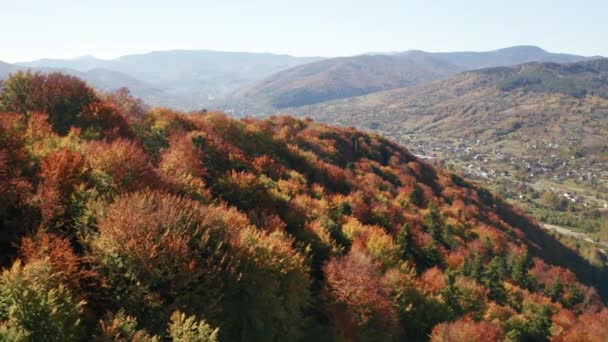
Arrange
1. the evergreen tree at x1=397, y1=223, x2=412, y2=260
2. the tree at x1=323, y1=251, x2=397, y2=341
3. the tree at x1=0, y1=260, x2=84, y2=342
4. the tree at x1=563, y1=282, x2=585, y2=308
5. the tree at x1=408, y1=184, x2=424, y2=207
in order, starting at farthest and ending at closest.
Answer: the tree at x1=408, y1=184, x2=424, y2=207 → the tree at x1=563, y1=282, x2=585, y2=308 → the evergreen tree at x1=397, y1=223, x2=412, y2=260 → the tree at x1=323, y1=251, x2=397, y2=341 → the tree at x1=0, y1=260, x2=84, y2=342

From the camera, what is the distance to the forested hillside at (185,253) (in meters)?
14.3

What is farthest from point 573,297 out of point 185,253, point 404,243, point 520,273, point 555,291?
point 185,253

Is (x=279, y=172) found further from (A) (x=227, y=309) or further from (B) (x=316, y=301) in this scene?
(A) (x=227, y=309)

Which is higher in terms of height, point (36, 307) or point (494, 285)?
point (36, 307)

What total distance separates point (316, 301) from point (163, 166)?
14549 millimetres

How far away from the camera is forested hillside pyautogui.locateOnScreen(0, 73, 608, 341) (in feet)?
46.8

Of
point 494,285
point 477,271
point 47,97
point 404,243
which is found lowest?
point 494,285

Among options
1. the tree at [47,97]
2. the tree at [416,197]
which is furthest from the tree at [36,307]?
the tree at [416,197]

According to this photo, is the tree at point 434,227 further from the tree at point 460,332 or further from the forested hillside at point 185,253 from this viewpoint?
the tree at point 460,332

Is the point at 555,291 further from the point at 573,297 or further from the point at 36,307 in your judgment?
the point at 36,307

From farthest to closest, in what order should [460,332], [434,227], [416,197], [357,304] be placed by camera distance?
[416,197]
[434,227]
[460,332]
[357,304]

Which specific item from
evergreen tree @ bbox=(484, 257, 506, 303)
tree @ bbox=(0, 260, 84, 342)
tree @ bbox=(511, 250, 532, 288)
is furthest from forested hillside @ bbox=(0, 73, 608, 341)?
tree @ bbox=(511, 250, 532, 288)

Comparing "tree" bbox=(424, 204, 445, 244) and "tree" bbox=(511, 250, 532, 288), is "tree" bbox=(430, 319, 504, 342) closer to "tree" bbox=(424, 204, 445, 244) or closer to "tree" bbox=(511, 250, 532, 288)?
"tree" bbox=(424, 204, 445, 244)

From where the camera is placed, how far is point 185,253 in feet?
51.3
